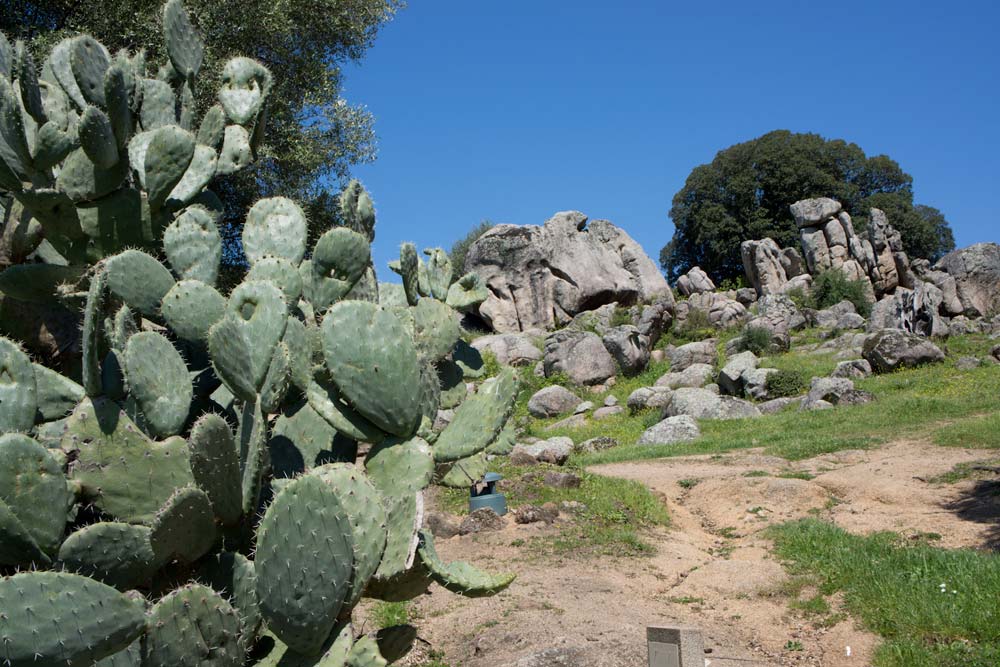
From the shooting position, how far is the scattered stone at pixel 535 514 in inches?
333

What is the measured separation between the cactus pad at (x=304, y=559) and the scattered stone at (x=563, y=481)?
779 cm

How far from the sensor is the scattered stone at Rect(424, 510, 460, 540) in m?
8.05

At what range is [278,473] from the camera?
2.90 m

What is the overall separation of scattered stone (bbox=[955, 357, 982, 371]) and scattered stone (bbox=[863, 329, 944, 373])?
19.7 inches

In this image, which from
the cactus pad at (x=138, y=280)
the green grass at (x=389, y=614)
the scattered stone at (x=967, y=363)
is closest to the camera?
the cactus pad at (x=138, y=280)

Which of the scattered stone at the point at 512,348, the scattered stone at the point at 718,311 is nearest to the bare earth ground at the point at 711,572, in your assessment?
the scattered stone at the point at 512,348

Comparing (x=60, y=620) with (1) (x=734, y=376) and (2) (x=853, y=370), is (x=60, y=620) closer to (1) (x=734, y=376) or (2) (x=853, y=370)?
(1) (x=734, y=376)

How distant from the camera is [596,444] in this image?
613 inches

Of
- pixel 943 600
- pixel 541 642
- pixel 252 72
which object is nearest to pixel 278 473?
pixel 252 72

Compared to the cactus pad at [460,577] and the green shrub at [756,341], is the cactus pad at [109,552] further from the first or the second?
the green shrub at [756,341]

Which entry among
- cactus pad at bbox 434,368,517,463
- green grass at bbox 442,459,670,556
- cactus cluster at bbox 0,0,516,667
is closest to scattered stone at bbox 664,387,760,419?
green grass at bbox 442,459,670,556

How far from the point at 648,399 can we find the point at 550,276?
12.0 metres

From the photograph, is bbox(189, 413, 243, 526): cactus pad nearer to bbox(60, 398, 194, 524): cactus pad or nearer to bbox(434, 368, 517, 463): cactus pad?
bbox(60, 398, 194, 524): cactus pad

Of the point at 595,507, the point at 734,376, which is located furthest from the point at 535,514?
the point at 734,376
